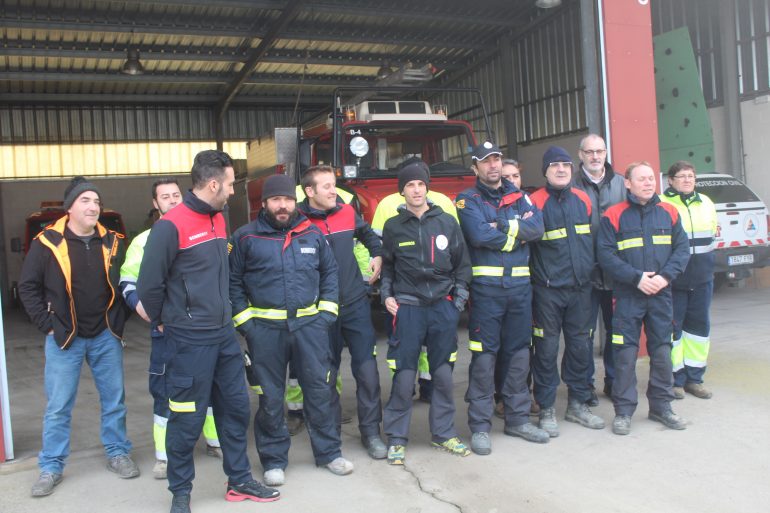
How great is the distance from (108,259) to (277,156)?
5672 mm

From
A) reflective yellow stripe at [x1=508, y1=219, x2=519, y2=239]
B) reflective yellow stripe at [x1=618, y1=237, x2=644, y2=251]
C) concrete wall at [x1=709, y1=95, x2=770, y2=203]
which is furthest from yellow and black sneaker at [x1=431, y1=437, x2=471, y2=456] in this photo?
concrete wall at [x1=709, y1=95, x2=770, y2=203]

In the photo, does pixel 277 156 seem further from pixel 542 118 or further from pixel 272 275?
pixel 542 118

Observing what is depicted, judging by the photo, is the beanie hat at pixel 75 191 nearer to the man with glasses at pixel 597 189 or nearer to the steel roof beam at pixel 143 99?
the man with glasses at pixel 597 189

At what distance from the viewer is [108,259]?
180 inches

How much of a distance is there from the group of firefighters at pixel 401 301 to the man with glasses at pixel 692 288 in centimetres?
3

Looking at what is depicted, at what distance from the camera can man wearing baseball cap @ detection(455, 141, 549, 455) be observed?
4.73m

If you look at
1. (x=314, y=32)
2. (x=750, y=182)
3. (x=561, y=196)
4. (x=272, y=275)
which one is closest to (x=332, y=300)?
(x=272, y=275)

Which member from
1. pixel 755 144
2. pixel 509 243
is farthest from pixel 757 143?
pixel 509 243

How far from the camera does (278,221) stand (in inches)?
169

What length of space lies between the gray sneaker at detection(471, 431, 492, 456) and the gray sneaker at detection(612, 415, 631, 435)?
0.93m

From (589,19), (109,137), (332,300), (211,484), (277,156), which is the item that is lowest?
(211,484)

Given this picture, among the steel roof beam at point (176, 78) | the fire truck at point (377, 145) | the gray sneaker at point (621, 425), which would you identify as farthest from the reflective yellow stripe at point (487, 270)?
the steel roof beam at point (176, 78)

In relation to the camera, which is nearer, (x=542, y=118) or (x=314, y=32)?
(x=314, y=32)

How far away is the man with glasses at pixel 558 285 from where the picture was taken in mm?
4973
